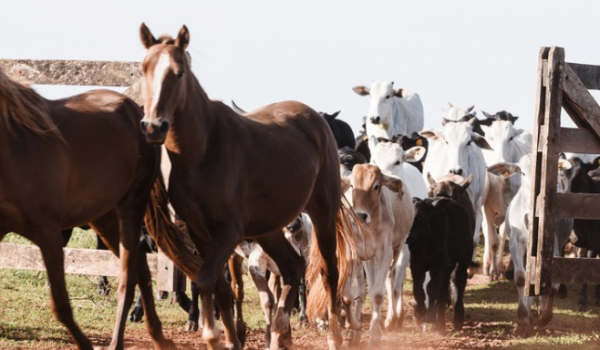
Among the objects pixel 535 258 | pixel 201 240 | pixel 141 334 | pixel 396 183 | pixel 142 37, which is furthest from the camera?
pixel 396 183

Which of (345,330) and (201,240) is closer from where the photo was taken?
(201,240)

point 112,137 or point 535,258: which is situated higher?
point 112,137

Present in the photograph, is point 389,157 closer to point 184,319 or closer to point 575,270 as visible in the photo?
point 184,319

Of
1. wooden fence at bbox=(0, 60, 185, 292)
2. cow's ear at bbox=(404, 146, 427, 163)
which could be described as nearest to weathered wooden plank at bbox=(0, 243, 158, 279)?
wooden fence at bbox=(0, 60, 185, 292)

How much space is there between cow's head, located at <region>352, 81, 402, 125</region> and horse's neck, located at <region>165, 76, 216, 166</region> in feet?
40.0

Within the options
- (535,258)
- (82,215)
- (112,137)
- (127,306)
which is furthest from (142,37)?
(535,258)

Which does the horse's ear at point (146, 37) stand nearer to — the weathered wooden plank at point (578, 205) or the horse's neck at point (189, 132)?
the horse's neck at point (189, 132)

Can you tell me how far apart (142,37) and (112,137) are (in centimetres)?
80

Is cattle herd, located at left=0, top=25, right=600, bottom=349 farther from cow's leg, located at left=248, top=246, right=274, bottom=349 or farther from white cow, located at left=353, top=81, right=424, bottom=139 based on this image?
white cow, located at left=353, top=81, right=424, bottom=139

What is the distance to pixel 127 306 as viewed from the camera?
8.29 m

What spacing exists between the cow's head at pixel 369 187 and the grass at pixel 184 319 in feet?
4.66

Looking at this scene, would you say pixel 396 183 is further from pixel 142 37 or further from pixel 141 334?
pixel 142 37

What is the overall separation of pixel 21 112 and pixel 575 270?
15.3 ft

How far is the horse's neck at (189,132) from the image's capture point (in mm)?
7738
